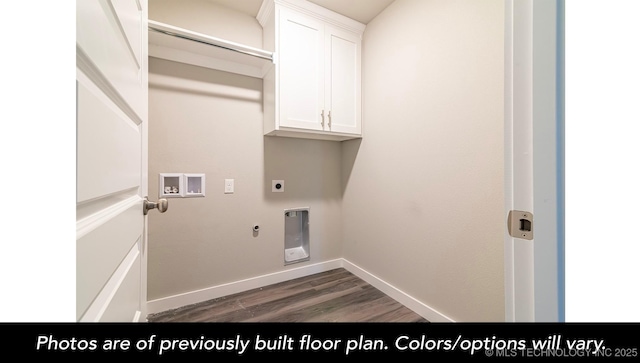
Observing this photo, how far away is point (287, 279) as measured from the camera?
2.11 meters

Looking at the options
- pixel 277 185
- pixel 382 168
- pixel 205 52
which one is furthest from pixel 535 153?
pixel 205 52

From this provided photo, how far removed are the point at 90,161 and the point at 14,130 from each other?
0.32ft

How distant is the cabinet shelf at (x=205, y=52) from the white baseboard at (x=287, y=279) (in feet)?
5.98

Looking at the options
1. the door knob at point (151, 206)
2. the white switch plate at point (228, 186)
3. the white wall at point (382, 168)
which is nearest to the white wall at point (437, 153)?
the white wall at point (382, 168)

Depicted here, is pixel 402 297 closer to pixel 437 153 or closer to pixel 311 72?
pixel 437 153

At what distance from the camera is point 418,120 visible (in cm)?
158

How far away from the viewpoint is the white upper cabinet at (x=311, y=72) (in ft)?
5.62

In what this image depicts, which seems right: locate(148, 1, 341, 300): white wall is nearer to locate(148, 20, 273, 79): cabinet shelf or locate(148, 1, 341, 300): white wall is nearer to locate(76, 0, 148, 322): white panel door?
locate(148, 20, 273, 79): cabinet shelf

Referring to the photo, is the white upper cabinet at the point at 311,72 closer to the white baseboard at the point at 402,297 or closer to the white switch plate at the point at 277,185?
the white switch plate at the point at 277,185

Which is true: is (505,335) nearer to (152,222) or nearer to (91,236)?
(91,236)

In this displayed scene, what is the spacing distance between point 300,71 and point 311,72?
0.32 ft

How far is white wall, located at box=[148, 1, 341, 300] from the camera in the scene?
5.38 ft

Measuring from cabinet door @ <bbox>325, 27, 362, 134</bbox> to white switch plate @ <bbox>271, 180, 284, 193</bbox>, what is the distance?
70 centimetres

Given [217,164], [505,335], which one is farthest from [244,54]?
[505,335]
